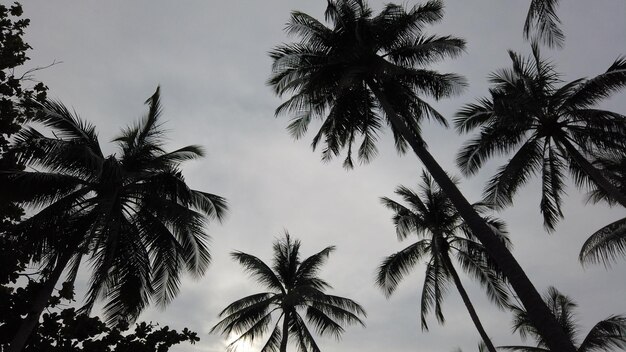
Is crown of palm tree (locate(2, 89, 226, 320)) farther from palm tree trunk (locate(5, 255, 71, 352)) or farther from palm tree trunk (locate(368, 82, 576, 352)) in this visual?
palm tree trunk (locate(368, 82, 576, 352))

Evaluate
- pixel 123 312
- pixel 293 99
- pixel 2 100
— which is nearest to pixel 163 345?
pixel 123 312

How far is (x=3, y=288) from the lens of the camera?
7.80 meters

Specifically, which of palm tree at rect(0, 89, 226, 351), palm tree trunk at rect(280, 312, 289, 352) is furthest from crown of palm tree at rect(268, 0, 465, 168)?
palm tree trunk at rect(280, 312, 289, 352)

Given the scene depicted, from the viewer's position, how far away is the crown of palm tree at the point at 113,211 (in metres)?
9.45

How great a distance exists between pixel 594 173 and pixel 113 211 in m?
13.8

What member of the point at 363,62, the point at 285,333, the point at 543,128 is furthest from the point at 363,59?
the point at 285,333

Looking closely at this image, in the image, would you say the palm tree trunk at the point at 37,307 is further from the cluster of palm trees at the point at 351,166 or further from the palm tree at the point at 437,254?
the palm tree at the point at 437,254

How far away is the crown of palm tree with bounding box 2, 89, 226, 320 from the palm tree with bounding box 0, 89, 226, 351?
0.08 feet

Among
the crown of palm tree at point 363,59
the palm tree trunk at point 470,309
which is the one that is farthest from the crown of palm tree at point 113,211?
the palm tree trunk at point 470,309

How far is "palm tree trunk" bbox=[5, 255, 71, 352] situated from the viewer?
779cm

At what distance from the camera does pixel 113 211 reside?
10797 millimetres

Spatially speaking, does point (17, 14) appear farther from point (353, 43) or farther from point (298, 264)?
point (298, 264)

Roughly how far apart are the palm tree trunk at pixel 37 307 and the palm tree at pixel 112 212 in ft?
0.08

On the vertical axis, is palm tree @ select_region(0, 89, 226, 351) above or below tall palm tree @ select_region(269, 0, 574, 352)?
below
